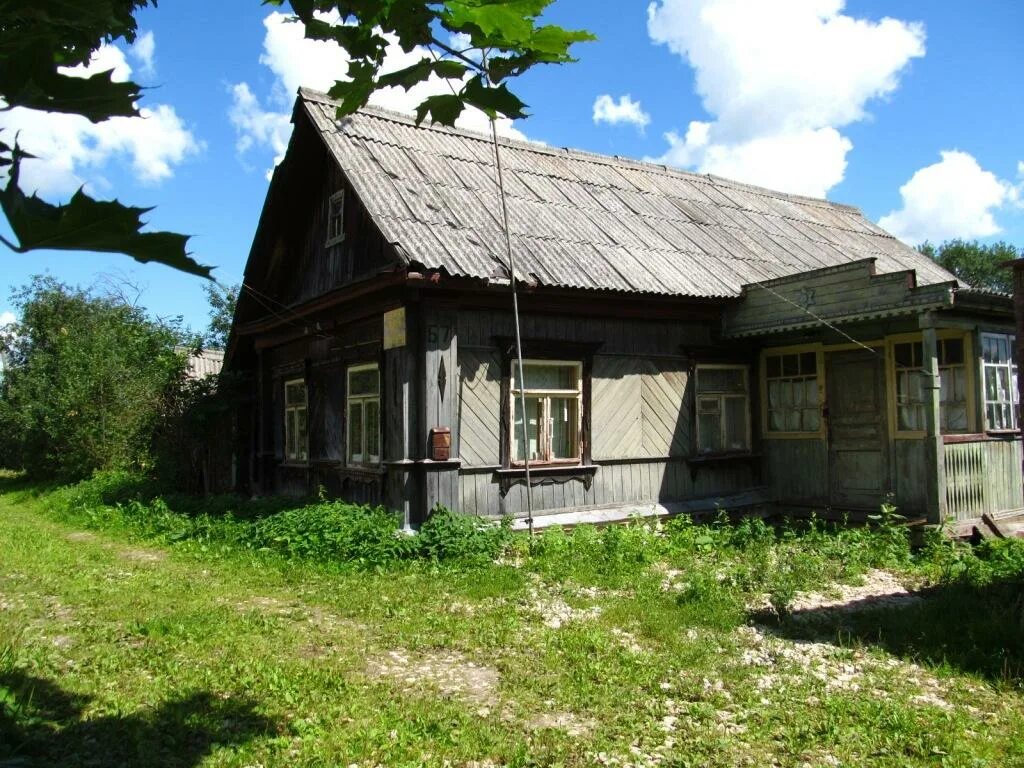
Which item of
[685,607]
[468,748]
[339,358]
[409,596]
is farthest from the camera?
[339,358]

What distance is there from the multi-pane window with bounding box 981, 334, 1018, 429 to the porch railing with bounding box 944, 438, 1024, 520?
34 cm

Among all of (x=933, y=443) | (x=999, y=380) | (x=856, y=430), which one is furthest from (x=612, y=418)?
(x=999, y=380)

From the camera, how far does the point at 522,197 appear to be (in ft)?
39.2

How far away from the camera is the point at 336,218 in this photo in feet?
38.0

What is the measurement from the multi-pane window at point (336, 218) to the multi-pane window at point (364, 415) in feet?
6.69

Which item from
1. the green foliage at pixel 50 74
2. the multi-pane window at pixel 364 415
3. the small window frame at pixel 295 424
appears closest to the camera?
the green foliage at pixel 50 74

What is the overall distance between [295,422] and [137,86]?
11.6m

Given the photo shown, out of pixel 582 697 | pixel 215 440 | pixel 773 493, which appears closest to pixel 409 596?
pixel 582 697

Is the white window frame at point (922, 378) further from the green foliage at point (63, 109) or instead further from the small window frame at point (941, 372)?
the green foliage at point (63, 109)

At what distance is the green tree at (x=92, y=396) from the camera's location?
1794 centimetres

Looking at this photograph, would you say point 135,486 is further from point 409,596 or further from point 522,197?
point 409,596

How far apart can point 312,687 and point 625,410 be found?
6.58 metres

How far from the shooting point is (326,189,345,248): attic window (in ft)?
37.3

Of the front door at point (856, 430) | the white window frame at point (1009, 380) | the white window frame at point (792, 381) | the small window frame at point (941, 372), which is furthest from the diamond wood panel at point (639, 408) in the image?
the white window frame at point (1009, 380)
